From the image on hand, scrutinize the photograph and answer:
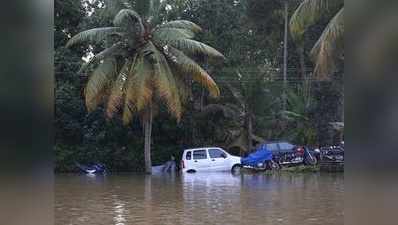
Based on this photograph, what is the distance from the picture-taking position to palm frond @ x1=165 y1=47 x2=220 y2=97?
70.6ft

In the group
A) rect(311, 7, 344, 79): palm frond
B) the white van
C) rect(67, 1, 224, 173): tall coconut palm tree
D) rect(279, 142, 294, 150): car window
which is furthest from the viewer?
rect(279, 142, 294, 150): car window

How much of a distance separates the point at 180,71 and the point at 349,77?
19869mm

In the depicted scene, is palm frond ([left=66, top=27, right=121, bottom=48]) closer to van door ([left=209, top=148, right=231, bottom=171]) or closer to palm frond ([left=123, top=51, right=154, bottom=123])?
palm frond ([left=123, top=51, right=154, bottom=123])

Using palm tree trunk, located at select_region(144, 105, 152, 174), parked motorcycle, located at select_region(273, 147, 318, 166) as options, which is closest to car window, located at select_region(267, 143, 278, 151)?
parked motorcycle, located at select_region(273, 147, 318, 166)

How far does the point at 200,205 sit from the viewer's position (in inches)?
436

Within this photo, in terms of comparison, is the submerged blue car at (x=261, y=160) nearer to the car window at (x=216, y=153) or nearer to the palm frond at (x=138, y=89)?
the car window at (x=216, y=153)

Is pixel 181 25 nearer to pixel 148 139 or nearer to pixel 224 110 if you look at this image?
pixel 224 110

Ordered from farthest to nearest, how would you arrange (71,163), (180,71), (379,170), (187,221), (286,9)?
(286,9)
(71,163)
(180,71)
(187,221)
(379,170)

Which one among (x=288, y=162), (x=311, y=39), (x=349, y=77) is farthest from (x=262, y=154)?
(x=349, y=77)

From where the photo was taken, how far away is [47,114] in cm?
285

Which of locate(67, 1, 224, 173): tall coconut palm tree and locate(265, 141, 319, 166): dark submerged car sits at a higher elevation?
locate(67, 1, 224, 173): tall coconut palm tree

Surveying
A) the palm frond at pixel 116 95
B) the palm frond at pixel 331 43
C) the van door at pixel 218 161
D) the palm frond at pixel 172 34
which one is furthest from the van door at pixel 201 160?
the palm frond at pixel 331 43

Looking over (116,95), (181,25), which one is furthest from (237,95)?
(116,95)

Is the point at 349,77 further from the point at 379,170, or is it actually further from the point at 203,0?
the point at 203,0
